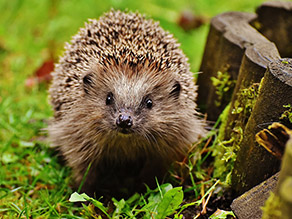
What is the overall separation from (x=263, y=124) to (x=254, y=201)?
428 mm

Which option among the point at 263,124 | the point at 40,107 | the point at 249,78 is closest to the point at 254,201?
the point at 263,124

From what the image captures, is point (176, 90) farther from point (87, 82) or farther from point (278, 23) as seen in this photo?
point (278, 23)

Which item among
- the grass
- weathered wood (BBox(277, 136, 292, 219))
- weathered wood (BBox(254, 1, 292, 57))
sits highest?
weathered wood (BBox(254, 1, 292, 57))

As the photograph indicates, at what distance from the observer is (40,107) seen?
163 inches

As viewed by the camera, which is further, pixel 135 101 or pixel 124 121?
pixel 135 101

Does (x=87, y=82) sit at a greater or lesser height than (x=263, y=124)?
lesser

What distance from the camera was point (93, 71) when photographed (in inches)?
108

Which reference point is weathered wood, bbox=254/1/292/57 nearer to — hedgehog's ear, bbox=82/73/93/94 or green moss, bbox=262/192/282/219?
hedgehog's ear, bbox=82/73/93/94

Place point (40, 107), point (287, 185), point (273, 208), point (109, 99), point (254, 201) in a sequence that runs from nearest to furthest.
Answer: point (287, 185), point (273, 208), point (254, 201), point (109, 99), point (40, 107)

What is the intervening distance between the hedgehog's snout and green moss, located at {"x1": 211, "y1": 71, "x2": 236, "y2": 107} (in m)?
0.93

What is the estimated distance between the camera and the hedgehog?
2605 mm

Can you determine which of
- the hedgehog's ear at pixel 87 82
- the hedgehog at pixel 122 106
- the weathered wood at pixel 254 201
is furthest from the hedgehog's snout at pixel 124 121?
the weathered wood at pixel 254 201

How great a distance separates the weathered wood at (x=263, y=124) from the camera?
2.02 metres

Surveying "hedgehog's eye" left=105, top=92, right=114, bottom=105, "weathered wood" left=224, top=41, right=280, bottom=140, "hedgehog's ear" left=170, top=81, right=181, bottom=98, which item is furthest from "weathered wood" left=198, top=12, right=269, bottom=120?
"hedgehog's eye" left=105, top=92, right=114, bottom=105
